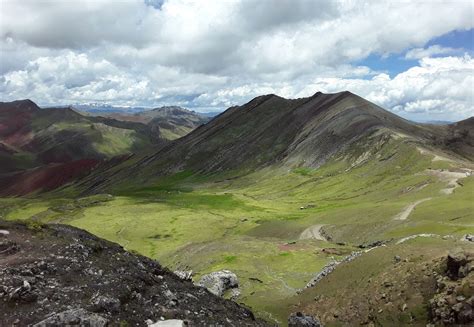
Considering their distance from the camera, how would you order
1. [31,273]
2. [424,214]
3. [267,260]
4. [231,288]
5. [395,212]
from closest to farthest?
[31,273]
[231,288]
[267,260]
[424,214]
[395,212]

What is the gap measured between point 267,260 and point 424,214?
44564 millimetres

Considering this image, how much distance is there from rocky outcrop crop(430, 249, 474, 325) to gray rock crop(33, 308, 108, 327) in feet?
79.4

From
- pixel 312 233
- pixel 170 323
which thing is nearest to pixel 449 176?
pixel 312 233

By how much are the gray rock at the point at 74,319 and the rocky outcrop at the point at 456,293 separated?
24.2 meters

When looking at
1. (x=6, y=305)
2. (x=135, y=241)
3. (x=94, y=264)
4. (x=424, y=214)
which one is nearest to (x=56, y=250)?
(x=94, y=264)

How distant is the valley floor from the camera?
1721 inches

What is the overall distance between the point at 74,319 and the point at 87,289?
387 centimetres

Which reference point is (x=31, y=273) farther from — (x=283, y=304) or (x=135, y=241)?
(x=135, y=241)

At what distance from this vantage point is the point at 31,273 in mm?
26234

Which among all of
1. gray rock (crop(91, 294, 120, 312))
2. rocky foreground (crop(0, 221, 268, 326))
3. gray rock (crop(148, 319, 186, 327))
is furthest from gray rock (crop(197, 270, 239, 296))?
gray rock (crop(148, 319, 186, 327))

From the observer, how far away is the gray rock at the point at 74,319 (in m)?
22.2

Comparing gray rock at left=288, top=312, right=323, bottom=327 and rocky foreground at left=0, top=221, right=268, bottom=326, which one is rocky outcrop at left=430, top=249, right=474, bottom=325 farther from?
rocky foreground at left=0, top=221, right=268, bottom=326

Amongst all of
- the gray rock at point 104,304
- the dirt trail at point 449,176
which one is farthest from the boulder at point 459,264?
the dirt trail at point 449,176

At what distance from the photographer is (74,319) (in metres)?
22.5
